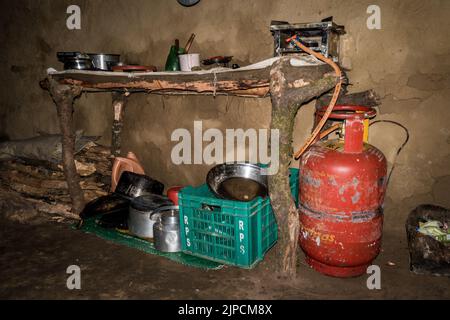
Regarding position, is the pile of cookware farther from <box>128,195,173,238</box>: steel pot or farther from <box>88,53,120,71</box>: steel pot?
<box>128,195,173,238</box>: steel pot

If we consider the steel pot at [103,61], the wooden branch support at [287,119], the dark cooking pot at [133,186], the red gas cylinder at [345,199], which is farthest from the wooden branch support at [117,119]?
the red gas cylinder at [345,199]

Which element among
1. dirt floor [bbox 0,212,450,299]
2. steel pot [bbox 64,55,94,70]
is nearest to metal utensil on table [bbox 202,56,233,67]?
steel pot [bbox 64,55,94,70]

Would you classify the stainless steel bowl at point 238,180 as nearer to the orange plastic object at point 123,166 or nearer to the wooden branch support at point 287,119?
the wooden branch support at point 287,119

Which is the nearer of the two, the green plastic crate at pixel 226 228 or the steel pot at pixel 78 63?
the green plastic crate at pixel 226 228

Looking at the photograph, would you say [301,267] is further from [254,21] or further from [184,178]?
[254,21]

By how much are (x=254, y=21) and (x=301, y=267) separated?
2951 mm

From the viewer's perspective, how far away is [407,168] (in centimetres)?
368

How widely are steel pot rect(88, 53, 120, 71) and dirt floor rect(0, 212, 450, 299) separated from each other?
2.35 metres

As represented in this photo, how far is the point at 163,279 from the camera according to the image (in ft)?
10.2

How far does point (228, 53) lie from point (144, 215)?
2346 mm

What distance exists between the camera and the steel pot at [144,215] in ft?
12.7

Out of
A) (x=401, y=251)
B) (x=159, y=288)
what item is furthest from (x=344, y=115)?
(x=159, y=288)

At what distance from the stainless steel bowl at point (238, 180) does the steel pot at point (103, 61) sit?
2098mm

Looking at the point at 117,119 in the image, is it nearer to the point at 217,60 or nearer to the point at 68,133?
the point at 68,133
